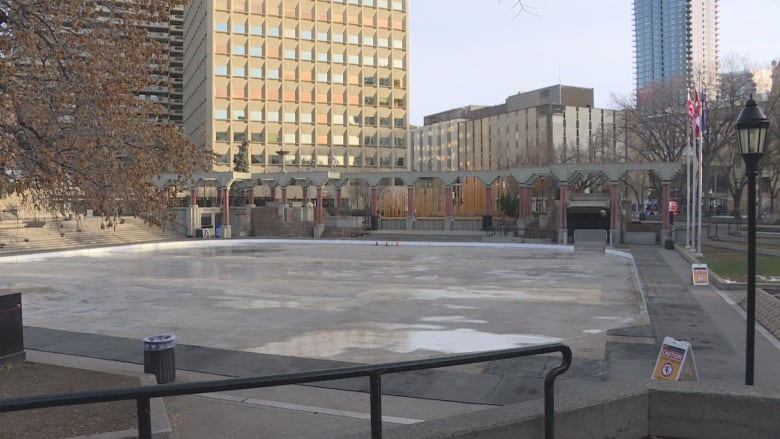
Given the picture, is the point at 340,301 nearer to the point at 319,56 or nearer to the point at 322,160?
the point at 322,160

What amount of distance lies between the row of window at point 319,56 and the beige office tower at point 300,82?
0.16 meters

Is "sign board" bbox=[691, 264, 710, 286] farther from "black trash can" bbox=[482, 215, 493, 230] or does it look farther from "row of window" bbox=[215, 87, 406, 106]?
"row of window" bbox=[215, 87, 406, 106]

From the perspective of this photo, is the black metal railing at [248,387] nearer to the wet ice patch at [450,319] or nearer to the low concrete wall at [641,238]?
the wet ice patch at [450,319]

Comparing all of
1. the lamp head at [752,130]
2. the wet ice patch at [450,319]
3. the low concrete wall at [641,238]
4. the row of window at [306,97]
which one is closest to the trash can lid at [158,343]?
the wet ice patch at [450,319]

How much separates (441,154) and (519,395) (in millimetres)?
177338

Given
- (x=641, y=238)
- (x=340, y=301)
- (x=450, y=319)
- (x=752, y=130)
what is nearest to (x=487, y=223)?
(x=641, y=238)

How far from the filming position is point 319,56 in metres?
97.8

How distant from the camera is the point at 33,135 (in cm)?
915

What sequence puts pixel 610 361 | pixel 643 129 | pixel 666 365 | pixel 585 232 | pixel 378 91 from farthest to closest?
1. pixel 378 91
2. pixel 643 129
3. pixel 585 232
4. pixel 610 361
5. pixel 666 365

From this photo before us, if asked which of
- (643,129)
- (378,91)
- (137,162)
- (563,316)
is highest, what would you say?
(378,91)

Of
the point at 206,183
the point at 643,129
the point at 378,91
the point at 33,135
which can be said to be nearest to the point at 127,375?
the point at 33,135

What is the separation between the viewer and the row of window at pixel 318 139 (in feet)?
308

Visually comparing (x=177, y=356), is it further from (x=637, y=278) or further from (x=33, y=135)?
(x=637, y=278)

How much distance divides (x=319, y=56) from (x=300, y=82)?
5.61 meters
